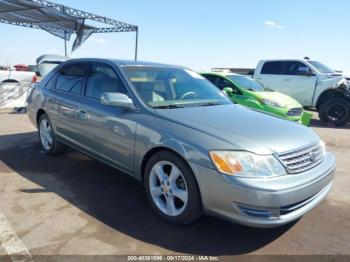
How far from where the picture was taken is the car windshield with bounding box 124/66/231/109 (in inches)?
143

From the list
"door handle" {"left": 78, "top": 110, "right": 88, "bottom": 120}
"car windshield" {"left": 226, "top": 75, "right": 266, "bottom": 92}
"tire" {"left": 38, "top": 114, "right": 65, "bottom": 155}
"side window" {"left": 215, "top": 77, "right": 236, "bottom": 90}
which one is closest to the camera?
"door handle" {"left": 78, "top": 110, "right": 88, "bottom": 120}

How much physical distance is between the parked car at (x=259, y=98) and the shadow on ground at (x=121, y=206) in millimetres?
3963

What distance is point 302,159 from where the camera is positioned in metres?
2.86

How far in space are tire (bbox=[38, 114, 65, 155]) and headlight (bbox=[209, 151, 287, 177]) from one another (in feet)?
10.6

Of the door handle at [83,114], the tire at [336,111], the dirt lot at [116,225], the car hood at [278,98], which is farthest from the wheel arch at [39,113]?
the tire at [336,111]

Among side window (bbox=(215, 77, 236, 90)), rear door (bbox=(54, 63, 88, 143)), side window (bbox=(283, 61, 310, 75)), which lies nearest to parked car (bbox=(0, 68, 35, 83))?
side window (bbox=(215, 77, 236, 90))

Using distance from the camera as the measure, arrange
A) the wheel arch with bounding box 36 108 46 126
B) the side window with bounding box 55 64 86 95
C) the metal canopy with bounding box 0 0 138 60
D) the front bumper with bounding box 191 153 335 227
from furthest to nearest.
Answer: the metal canopy with bounding box 0 0 138 60 < the wheel arch with bounding box 36 108 46 126 < the side window with bounding box 55 64 86 95 < the front bumper with bounding box 191 153 335 227

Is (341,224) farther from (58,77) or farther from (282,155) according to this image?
(58,77)

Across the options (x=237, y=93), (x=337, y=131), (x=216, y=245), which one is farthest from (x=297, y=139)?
(x=337, y=131)

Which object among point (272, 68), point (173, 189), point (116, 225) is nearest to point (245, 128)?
point (173, 189)

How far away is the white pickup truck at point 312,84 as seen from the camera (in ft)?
32.4

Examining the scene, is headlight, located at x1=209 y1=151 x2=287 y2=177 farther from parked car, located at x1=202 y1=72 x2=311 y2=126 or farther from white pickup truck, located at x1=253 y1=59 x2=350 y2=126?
white pickup truck, located at x1=253 y1=59 x2=350 y2=126

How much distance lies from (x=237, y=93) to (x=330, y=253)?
5.67 m

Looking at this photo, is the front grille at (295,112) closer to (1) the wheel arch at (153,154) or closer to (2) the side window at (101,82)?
(2) the side window at (101,82)
